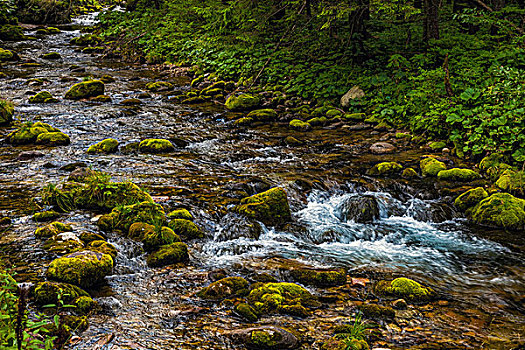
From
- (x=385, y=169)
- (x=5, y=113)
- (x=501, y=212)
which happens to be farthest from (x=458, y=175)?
(x=5, y=113)

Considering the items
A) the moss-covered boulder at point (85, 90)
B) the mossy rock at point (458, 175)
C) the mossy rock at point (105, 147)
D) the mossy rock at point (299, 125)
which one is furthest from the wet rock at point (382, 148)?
the moss-covered boulder at point (85, 90)

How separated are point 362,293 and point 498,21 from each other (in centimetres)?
823

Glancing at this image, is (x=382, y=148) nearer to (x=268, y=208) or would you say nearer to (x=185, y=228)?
(x=268, y=208)

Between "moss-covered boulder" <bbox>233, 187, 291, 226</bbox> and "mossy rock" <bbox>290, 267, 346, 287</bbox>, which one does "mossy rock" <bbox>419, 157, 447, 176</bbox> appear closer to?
"moss-covered boulder" <bbox>233, 187, 291, 226</bbox>

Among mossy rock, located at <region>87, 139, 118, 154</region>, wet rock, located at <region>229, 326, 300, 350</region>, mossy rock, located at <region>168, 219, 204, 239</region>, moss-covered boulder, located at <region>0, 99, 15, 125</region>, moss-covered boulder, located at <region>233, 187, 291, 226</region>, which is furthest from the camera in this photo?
moss-covered boulder, located at <region>0, 99, 15, 125</region>

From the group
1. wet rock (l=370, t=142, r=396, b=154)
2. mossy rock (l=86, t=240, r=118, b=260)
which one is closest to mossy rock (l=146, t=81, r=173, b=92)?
wet rock (l=370, t=142, r=396, b=154)

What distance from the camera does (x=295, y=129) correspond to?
35.8 feet

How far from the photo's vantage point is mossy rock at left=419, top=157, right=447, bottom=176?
776cm

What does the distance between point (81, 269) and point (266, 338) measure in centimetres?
207

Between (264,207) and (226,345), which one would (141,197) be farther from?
(226,345)

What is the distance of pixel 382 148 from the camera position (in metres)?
9.06

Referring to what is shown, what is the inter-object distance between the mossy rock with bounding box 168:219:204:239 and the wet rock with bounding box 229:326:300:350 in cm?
230

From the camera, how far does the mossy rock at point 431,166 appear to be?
7.76m

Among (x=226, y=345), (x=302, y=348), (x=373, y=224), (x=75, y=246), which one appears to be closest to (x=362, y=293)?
(x=302, y=348)
